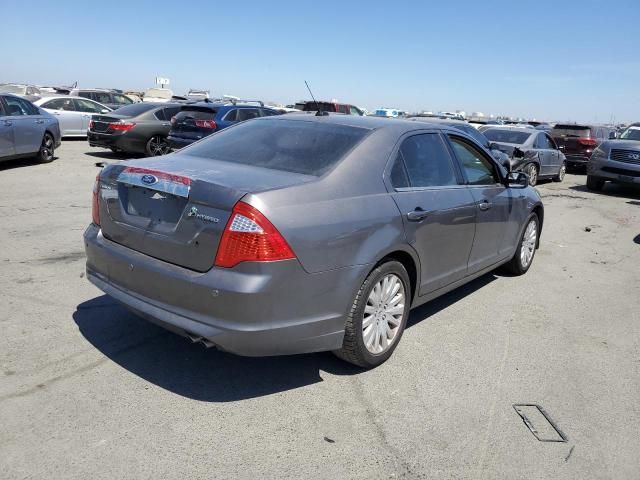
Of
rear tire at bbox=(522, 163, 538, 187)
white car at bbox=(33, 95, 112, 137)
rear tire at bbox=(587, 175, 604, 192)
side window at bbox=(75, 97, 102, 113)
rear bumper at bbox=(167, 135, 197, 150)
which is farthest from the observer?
side window at bbox=(75, 97, 102, 113)

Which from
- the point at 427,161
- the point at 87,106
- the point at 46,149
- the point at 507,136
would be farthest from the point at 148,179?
the point at 87,106

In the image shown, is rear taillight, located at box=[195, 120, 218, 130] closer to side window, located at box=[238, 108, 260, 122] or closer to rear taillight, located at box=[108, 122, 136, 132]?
side window, located at box=[238, 108, 260, 122]

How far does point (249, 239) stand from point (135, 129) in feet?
40.3

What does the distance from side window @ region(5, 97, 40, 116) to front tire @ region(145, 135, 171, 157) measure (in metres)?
2.87

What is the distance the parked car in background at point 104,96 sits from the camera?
78.0ft

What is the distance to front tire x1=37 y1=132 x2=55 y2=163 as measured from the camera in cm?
1254

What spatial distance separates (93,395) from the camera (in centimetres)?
319

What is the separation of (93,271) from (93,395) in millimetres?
908

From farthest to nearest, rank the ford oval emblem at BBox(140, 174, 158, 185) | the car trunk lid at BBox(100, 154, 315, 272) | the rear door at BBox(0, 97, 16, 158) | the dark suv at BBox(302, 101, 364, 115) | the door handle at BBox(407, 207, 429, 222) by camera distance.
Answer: the dark suv at BBox(302, 101, 364, 115)
the rear door at BBox(0, 97, 16, 158)
the door handle at BBox(407, 207, 429, 222)
the ford oval emblem at BBox(140, 174, 158, 185)
the car trunk lid at BBox(100, 154, 315, 272)

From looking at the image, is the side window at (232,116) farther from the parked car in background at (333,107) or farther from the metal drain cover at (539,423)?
the metal drain cover at (539,423)

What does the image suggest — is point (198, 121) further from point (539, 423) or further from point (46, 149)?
point (539, 423)

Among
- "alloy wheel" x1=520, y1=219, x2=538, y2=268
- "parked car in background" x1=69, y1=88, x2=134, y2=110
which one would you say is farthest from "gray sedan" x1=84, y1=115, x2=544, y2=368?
"parked car in background" x1=69, y1=88, x2=134, y2=110

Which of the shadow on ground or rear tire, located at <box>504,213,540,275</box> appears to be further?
rear tire, located at <box>504,213,540,275</box>

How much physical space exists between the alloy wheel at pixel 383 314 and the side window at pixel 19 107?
34.2 ft
